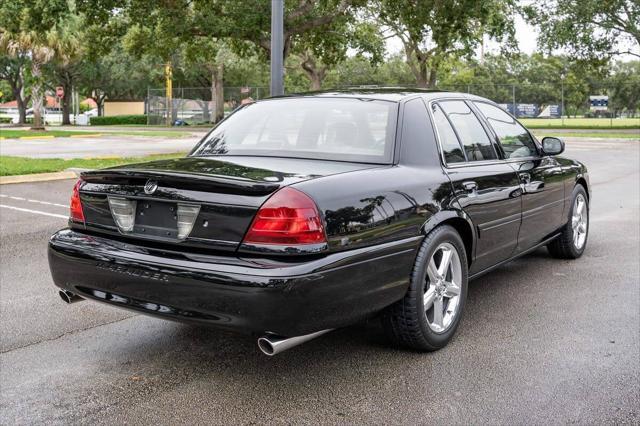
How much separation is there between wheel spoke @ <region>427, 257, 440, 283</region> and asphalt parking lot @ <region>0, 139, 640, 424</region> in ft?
1.45

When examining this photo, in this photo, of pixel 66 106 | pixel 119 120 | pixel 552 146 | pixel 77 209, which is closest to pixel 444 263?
pixel 552 146

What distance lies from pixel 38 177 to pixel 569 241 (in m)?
9.87

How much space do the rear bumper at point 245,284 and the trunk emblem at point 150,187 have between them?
29 centimetres

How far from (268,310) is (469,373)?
50.2 inches

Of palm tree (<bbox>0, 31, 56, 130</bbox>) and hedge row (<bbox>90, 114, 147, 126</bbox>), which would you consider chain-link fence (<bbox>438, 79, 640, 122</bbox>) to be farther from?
hedge row (<bbox>90, 114, 147, 126</bbox>)

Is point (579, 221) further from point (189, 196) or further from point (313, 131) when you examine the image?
point (189, 196)

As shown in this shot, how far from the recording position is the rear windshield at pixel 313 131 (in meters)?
4.07

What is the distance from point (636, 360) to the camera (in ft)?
13.0

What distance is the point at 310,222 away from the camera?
326cm

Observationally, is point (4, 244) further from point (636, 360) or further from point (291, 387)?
point (636, 360)

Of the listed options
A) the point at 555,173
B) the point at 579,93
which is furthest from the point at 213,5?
the point at 579,93

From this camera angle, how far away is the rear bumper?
3.15 metres

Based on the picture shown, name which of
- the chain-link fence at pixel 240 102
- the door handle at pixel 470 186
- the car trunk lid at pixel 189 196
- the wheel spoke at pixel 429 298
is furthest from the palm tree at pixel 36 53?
the wheel spoke at pixel 429 298

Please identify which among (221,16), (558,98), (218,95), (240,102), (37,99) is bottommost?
(37,99)
